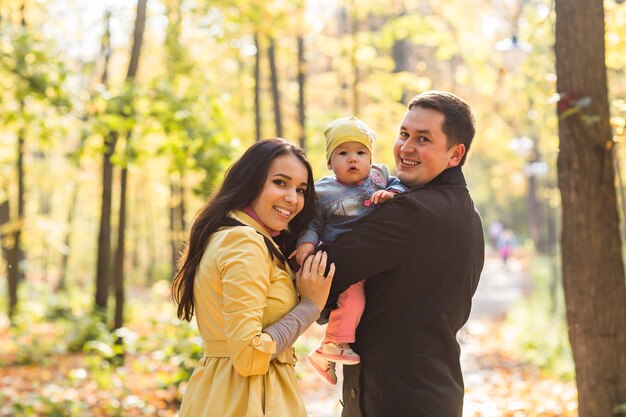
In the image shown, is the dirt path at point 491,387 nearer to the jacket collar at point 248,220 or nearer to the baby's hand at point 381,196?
the baby's hand at point 381,196

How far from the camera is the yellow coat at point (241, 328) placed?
2.74 meters

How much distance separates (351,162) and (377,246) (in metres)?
0.55

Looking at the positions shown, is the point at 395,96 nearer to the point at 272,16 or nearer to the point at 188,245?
the point at 272,16

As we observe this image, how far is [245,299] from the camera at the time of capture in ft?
8.95

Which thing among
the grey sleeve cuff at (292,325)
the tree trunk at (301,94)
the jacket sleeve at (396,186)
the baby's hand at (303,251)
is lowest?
the grey sleeve cuff at (292,325)

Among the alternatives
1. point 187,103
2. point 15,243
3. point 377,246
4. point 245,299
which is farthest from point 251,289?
point 15,243

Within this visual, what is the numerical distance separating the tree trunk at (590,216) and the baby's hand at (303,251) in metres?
3.07

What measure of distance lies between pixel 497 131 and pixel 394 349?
21.0 meters

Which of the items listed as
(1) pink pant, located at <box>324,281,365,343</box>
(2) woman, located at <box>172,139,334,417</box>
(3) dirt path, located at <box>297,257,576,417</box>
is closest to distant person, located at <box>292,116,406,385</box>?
(1) pink pant, located at <box>324,281,365,343</box>

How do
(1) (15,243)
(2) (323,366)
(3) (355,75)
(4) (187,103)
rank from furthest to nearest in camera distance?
(3) (355,75) < (1) (15,243) < (4) (187,103) < (2) (323,366)

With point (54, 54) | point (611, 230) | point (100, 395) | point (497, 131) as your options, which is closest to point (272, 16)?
point (54, 54)

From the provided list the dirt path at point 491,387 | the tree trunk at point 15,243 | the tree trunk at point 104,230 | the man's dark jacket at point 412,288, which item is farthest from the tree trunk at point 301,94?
the man's dark jacket at point 412,288

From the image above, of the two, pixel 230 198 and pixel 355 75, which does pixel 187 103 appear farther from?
pixel 355 75

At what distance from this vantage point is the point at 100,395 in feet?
30.0
